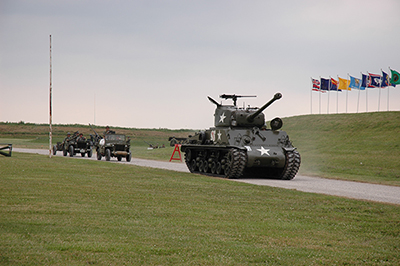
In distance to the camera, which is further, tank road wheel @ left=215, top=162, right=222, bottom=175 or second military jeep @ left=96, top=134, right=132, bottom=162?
second military jeep @ left=96, top=134, right=132, bottom=162

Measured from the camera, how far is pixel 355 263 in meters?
7.31

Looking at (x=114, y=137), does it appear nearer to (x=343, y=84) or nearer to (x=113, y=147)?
(x=113, y=147)

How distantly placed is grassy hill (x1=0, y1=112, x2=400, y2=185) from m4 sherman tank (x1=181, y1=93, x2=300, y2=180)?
3459mm

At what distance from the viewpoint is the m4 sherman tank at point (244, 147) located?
76.8 ft

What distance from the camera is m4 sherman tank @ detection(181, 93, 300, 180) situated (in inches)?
922

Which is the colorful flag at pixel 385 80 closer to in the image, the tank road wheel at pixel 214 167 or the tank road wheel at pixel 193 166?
the tank road wheel at pixel 193 166

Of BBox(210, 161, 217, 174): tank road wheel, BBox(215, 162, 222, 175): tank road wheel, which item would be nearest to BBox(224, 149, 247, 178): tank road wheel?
BBox(215, 162, 222, 175): tank road wheel

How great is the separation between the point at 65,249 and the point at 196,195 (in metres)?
7.63

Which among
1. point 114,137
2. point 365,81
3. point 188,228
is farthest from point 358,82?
point 188,228

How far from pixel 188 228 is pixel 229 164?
46.1ft

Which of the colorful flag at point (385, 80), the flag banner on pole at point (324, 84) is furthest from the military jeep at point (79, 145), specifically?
the colorful flag at point (385, 80)

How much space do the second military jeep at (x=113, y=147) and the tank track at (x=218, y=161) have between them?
11875mm

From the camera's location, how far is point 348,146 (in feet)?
151

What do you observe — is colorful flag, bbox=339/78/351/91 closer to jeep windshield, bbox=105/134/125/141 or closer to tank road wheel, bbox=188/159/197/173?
jeep windshield, bbox=105/134/125/141
